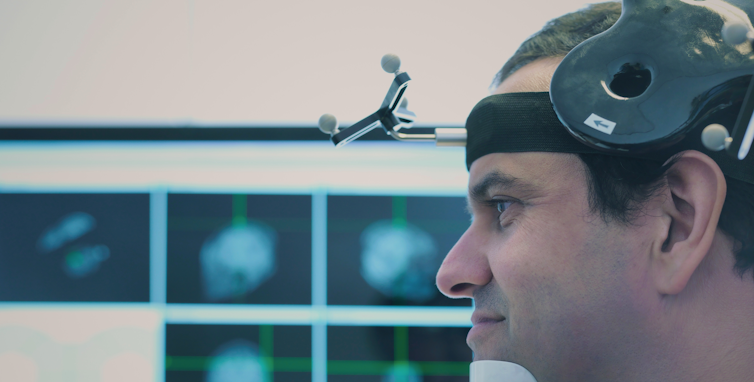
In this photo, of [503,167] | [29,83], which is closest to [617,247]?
[503,167]

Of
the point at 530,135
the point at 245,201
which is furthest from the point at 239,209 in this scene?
the point at 530,135

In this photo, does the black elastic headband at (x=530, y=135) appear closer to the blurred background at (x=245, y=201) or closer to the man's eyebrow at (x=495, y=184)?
the man's eyebrow at (x=495, y=184)

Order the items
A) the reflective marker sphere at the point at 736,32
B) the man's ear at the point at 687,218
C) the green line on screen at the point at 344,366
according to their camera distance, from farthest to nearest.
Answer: the green line on screen at the point at 344,366 < the man's ear at the point at 687,218 < the reflective marker sphere at the point at 736,32

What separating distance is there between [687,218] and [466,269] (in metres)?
0.23

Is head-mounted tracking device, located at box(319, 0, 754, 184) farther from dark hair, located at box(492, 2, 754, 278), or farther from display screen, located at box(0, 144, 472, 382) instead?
display screen, located at box(0, 144, 472, 382)

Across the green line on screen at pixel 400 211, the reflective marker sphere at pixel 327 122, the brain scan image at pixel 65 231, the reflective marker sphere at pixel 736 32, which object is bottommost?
the brain scan image at pixel 65 231

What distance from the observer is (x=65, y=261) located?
90 cm

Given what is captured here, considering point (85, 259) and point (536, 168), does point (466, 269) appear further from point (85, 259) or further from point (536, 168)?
point (85, 259)

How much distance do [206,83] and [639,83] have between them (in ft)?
2.23

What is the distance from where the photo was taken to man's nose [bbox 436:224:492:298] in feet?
2.01

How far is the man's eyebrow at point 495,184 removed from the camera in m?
0.58

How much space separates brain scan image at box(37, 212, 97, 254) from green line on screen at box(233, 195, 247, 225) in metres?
0.24

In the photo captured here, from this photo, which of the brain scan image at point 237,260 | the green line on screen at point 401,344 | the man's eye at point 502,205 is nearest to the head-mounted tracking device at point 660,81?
the man's eye at point 502,205

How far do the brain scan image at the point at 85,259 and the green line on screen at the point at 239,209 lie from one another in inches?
8.7
